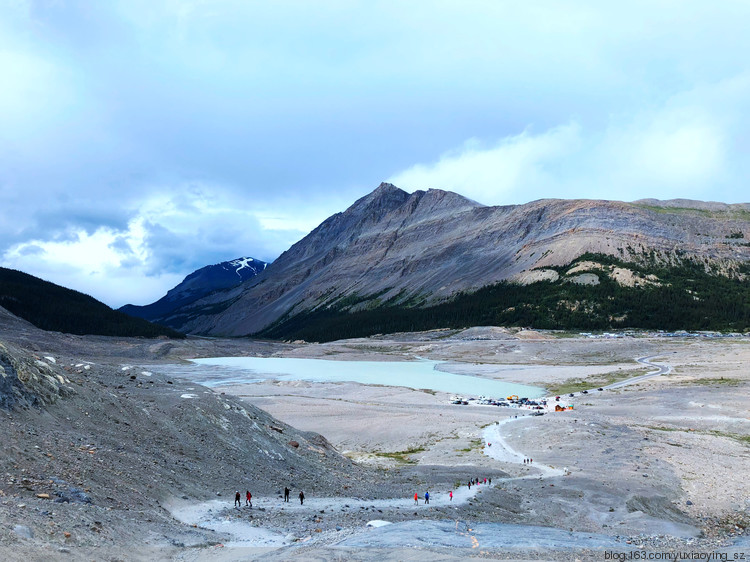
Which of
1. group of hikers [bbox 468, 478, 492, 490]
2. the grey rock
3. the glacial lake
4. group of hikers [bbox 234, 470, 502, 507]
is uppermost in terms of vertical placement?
the grey rock

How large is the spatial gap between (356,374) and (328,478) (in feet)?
293

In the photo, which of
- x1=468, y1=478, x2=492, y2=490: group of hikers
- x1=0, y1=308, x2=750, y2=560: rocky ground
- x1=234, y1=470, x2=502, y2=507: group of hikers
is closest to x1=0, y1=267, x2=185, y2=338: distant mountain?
x1=0, y1=308, x2=750, y2=560: rocky ground

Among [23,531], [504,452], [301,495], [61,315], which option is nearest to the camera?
[23,531]

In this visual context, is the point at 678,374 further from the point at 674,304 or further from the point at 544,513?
the point at 674,304

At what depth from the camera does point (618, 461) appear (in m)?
43.1

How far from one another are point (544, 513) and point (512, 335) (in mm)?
155062

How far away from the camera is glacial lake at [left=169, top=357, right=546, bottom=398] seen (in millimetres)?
100812

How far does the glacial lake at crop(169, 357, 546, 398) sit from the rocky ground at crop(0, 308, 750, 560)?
35069 millimetres

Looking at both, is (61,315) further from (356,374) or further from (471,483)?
(471,483)

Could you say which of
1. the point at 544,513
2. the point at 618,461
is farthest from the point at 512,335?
the point at 544,513

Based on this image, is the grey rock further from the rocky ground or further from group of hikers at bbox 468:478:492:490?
group of hikers at bbox 468:478:492:490

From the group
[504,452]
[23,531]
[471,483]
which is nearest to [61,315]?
[504,452]

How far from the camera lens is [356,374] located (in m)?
123

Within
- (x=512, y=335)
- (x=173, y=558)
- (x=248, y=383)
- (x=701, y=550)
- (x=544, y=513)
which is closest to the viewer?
(x=173, y=558)
